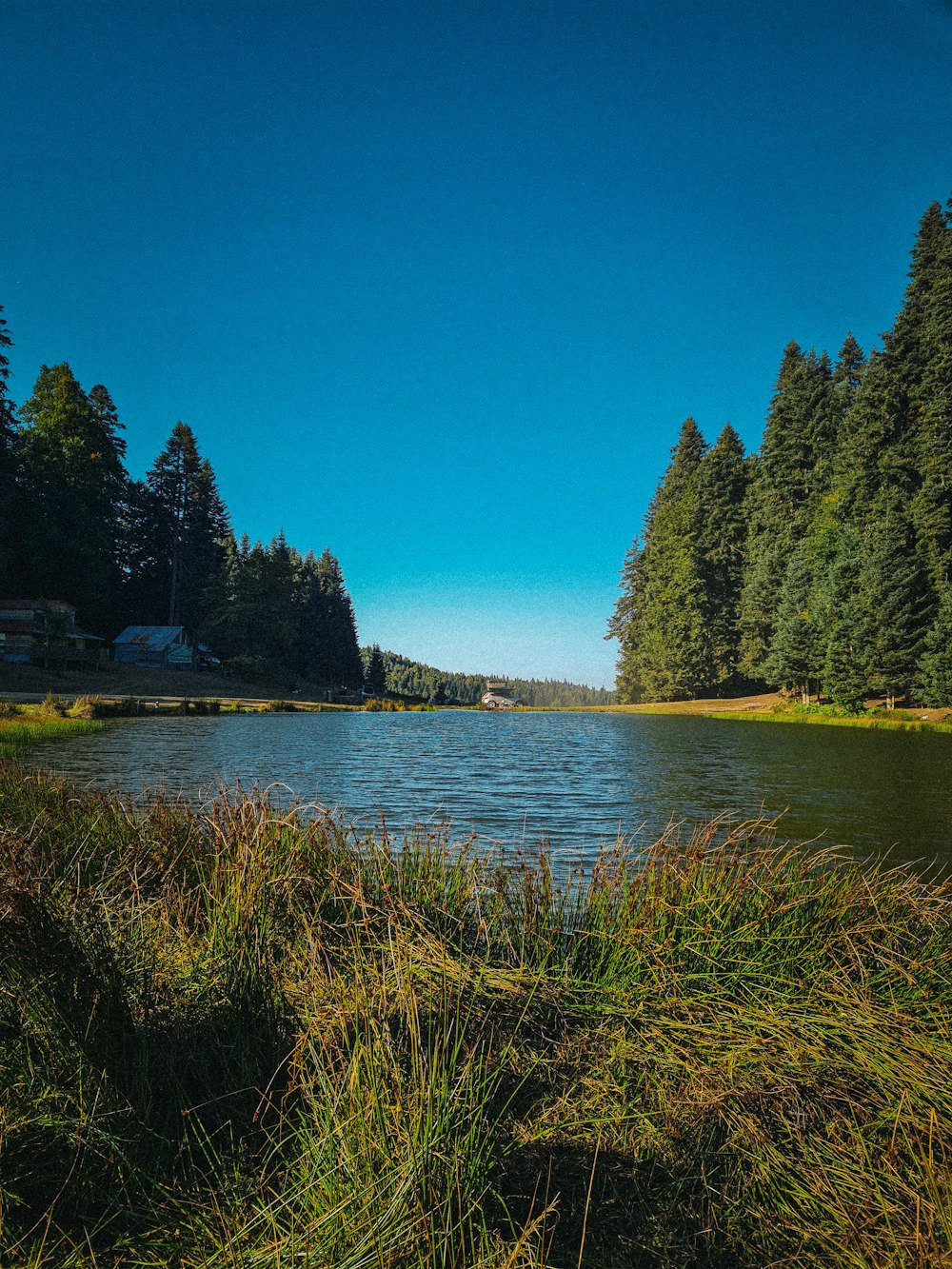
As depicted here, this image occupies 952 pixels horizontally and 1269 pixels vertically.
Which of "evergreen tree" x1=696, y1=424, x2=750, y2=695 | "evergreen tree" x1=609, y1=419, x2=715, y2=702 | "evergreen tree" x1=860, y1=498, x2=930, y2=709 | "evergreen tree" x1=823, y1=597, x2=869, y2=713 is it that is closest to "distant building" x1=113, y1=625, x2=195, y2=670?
"evergreen tree" x1=609, y1=419, x2=715, y2=702

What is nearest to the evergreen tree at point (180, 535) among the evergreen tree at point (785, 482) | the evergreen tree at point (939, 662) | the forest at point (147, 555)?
the forest at point (147, 555)

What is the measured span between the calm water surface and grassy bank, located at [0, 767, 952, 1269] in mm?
1269

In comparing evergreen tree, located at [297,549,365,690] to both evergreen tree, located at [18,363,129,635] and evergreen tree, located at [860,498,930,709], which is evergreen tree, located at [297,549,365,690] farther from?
evergreen tree, located at [860,498,930,709]

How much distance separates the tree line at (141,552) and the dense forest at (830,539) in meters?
37.7

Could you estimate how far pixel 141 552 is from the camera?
66562mm

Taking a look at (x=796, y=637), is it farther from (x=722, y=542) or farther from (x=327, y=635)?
(x=327, y=635)

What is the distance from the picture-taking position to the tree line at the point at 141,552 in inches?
1887

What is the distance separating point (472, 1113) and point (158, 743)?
22.2 meters

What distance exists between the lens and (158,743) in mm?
21547

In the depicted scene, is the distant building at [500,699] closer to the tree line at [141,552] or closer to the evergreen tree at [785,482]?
the tree line at [141,552]

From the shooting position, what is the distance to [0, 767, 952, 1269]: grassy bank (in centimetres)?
192

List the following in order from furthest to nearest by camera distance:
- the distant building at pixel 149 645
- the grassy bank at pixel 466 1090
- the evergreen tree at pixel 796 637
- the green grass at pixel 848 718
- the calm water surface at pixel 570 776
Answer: the distant building at pixel 149 645
the evergreen tree at pixel 796 637
the green grass at pixel 848 718
the calm water surface at pixel 570 776
the grassy bank at pixel 466 1090

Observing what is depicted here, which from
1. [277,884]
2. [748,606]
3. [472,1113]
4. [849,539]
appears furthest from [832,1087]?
[748,606]

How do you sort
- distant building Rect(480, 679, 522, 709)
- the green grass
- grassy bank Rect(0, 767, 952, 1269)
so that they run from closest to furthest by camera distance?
grassy bank Rect(0, 767, 952, 1269)
the green grass
distant building Rect(480, 679, 522, 709)
